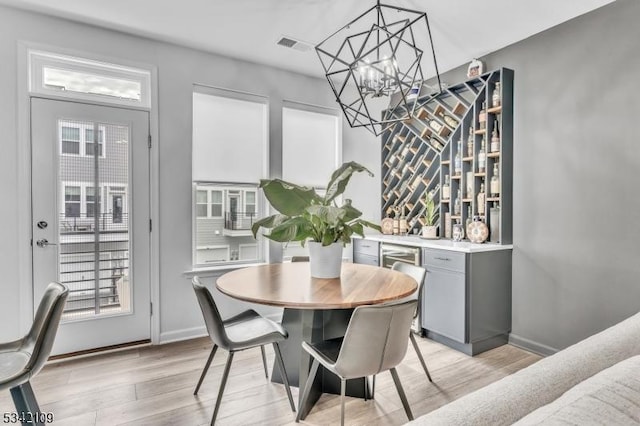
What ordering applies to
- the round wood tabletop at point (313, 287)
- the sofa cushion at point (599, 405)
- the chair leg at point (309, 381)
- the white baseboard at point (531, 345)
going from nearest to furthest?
the sofa cushion at point (599, 405) < the round wood tabletop at point (313, 287) < the chair leg at point (309, 381) < the white baseboard at point (531, 345)

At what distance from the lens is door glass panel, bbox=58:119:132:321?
9.62 feet

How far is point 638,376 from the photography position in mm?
820

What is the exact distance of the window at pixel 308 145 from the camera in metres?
4.04

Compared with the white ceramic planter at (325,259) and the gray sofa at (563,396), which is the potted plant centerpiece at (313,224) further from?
the gray sofa at (563,396)

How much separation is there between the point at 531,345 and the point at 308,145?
3.02 m

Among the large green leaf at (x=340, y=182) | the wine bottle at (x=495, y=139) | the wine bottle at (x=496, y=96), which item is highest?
the wine bottle at (x=496, y=96)

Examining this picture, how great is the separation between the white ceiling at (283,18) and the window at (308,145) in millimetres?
854

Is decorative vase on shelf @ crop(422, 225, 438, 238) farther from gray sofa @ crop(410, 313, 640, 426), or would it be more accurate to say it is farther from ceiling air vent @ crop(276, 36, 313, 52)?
gray sofa @ crop(410, 313, 640, 426)

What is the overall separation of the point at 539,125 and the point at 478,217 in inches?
37.9

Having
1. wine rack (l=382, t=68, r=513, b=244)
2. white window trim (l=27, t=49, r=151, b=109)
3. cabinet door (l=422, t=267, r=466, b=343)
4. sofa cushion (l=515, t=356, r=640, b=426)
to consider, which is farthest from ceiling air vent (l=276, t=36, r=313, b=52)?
sofa cushion (l=515, t=356, r=640, b=426)

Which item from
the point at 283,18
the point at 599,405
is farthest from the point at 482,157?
the point at 599,405

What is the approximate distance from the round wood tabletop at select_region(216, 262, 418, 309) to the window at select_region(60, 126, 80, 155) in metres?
1.79

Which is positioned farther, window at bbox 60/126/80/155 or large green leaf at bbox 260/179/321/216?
window at bbox 60/126/80/155

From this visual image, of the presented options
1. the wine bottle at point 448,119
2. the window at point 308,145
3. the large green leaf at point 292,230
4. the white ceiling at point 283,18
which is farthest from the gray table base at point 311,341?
the wine bottle at point 448,119
